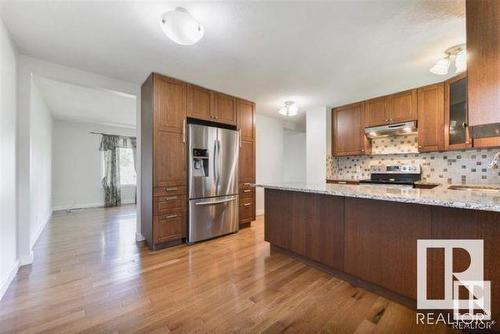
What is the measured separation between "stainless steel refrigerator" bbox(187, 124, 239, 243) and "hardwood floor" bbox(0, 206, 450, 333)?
0.47m

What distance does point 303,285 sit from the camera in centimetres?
200

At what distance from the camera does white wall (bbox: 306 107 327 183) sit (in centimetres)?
437

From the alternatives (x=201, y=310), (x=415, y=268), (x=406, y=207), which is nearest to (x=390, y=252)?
(x=415, y=268)

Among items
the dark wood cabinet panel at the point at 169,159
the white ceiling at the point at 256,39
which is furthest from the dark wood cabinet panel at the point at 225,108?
the dark wood cabinet panel at the point at 169,159

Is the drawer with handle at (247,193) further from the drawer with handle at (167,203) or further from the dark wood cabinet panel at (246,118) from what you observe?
the drawer with handle at (167,203)

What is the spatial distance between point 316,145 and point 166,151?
2.96 meters

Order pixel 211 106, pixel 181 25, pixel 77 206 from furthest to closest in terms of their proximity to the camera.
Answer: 1. pixel 77 206
2. pixel 211 106
3. pixel 181 25

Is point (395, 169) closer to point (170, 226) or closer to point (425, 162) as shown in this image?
point (425, 162)

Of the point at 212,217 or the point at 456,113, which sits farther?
the point at 212,217

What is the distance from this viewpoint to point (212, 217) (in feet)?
10.8

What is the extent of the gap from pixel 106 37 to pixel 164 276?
7.80 feet

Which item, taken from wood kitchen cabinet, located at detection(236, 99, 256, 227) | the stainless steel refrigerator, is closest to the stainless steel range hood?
wood kitchen cabinet, located at detection(236, 99, 256, 227)

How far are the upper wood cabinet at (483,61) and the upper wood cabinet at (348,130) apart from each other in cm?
276

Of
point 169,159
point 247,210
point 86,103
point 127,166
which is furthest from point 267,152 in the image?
point 127,166
